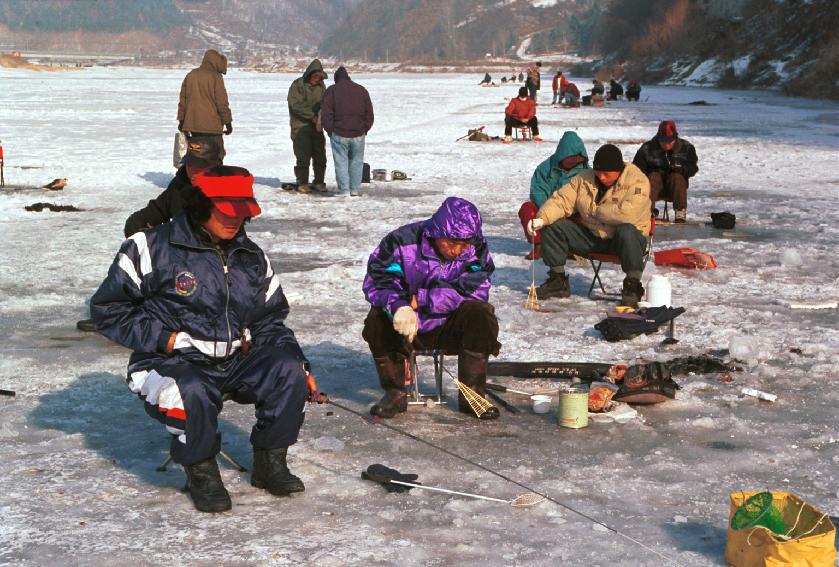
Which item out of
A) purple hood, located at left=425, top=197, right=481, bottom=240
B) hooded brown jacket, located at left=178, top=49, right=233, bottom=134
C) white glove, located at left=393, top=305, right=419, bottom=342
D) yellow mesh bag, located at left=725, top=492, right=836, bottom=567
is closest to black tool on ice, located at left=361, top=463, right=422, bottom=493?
white glove, located at left=393, top=305, right=419, bottom=342

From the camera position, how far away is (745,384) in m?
7.14

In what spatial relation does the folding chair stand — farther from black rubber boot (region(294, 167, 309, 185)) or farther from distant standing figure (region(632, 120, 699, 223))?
black rubber boot (region(294, 167, 309, 185))

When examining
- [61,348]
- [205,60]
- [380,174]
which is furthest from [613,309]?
[380,174]

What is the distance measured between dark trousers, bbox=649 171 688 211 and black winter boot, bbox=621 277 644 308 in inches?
168

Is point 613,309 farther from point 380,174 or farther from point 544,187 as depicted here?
point 380,174

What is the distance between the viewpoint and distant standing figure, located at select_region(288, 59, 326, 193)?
16.8m

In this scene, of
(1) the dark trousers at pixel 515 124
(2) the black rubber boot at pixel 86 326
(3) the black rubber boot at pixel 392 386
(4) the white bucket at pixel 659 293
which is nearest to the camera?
(3) the black rubber boot at pixel 392 386

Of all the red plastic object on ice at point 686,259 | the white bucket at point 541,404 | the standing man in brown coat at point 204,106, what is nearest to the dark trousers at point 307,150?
the standing man in brown coat at point 204,106

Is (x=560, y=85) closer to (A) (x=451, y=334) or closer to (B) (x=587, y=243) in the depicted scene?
(B) (x=587, y=243)

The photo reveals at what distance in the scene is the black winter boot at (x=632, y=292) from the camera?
9.16 m

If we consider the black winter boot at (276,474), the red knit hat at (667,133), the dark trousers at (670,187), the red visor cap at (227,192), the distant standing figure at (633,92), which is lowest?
the distant standing figure at (633,92)

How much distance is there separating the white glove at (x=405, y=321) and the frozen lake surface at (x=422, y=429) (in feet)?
1.88

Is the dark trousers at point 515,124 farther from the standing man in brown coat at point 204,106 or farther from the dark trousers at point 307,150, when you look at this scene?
the standing man in brown coat at point 204,106

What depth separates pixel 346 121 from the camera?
16078mm
